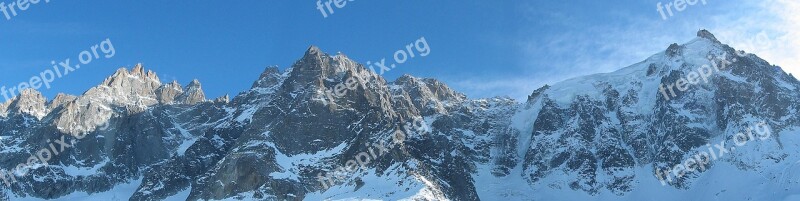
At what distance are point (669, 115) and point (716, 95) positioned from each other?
34.1ft

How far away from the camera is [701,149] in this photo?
180m

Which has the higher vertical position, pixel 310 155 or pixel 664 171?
pixel 310 155

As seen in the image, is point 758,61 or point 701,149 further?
point 758,61

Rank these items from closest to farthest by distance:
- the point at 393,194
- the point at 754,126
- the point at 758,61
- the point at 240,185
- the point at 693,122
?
1. the point at 393,194
2. the point at 240,185
3. the point at 754,126
4. the point at 693,122
5. the point at 758,61

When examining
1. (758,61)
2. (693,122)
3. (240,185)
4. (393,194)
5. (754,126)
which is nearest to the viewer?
(393,194)

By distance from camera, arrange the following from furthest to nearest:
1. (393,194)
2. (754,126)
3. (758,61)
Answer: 1. (758,61)
2. (754,126)
3. (393,194)

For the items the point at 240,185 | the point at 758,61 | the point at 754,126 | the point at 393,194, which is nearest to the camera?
the point at 393,194

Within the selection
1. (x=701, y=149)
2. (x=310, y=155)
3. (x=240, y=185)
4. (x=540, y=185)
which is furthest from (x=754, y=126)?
(x=240, y=185)

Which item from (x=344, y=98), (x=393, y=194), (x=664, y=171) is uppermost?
(x=344, y=98)

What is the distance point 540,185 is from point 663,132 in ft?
94.1

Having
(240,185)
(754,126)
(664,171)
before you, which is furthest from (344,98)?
(754,126)

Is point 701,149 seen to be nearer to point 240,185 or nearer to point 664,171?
point 664,171

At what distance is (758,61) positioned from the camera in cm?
19862

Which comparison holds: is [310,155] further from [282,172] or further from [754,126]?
[754,126]
